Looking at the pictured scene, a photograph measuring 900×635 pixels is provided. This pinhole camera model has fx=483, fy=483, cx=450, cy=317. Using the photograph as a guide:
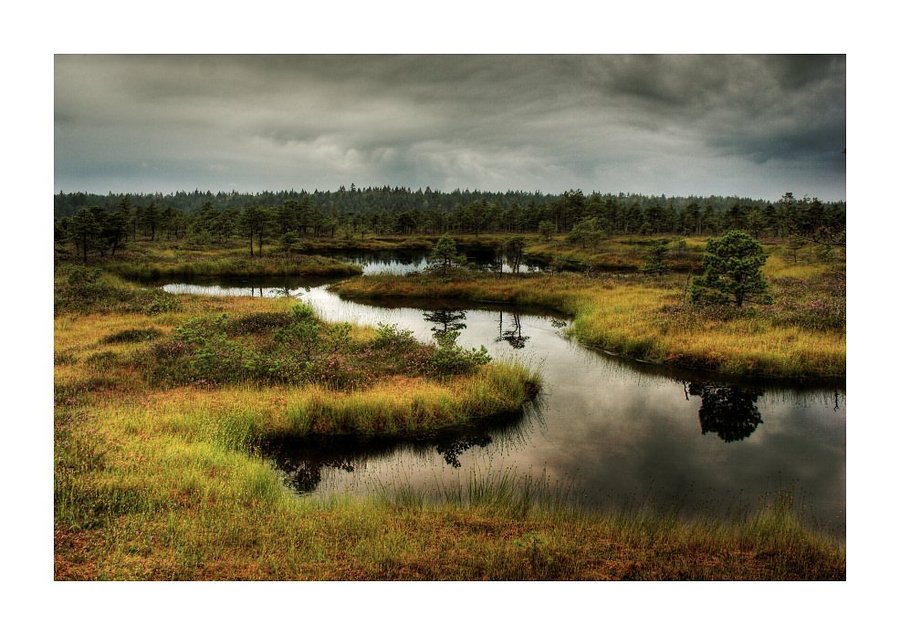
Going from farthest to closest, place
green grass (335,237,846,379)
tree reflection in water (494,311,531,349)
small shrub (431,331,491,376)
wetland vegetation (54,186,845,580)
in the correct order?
tree reflection in water (494,311,531,349) < green grass (335,237,846,379) < small shrub (431,331,491,376) < wetland vegetation (54,186,845,580)

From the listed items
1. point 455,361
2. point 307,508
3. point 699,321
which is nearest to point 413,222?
point 699,321

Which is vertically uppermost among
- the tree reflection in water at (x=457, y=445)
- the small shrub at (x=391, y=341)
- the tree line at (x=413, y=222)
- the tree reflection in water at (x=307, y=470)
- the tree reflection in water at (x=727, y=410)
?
the tree line at (x=413, y=222)

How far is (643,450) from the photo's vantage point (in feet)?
51.2

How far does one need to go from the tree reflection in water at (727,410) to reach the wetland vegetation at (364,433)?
11 cm

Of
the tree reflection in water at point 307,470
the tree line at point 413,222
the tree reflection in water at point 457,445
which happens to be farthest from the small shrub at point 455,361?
the tree line at point 413,222

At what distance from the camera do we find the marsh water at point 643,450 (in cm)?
1305

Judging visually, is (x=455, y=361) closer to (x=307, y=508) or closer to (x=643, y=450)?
(x=643, y=450)

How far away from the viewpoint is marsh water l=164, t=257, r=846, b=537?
13055 mm

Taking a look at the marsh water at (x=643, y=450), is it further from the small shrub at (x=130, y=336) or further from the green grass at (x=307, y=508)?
the small shrub at (x=130, y=336)

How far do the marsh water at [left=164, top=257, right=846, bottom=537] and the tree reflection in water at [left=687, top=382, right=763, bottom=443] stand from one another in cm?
4

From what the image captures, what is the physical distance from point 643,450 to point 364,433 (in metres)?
9.13

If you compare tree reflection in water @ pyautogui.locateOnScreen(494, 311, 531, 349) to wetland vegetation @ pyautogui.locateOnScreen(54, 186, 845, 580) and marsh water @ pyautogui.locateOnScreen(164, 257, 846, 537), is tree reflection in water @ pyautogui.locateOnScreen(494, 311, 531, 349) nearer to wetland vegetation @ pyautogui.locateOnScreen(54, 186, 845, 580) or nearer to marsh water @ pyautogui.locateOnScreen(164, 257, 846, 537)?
wetland vegetation @ pyautogui.locateOnScreen(54, 186, 845, 580)

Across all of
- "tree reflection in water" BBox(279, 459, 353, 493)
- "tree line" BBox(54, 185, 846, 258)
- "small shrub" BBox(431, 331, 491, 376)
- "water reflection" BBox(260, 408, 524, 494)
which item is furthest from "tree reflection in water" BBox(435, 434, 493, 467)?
"tree line" BBox(54, 185, 846, 258)
